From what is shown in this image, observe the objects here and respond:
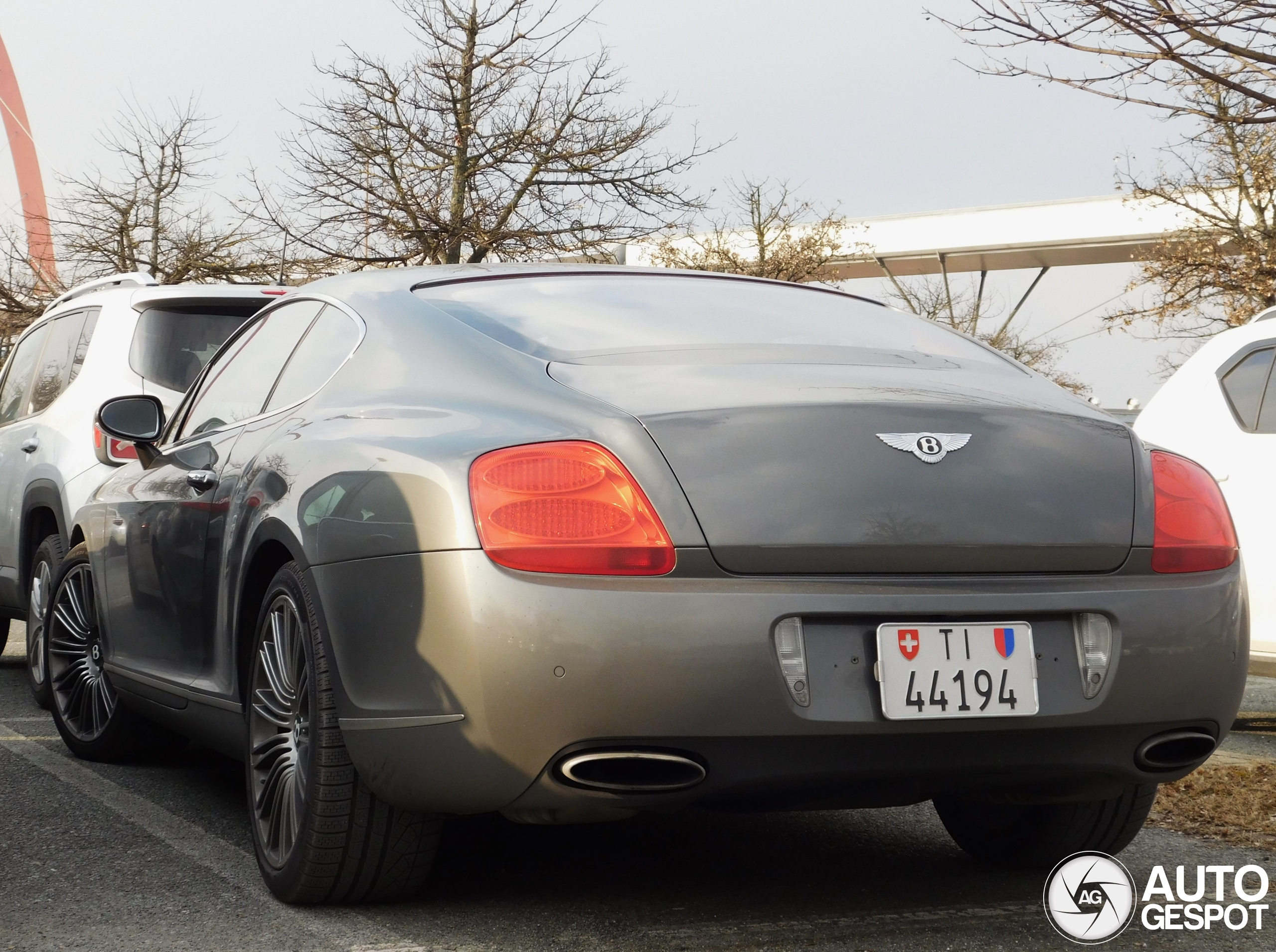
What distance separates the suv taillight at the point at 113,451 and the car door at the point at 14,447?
31.3 inches

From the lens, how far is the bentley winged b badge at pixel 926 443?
112 inches

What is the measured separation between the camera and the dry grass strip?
4.29 metres

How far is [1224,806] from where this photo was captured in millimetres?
4645

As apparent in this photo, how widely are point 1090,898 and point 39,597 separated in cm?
479

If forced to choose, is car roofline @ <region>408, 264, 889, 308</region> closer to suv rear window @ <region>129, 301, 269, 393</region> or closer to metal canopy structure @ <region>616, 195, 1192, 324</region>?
suv rear window @ <region>129, 301, 269, 393</region>

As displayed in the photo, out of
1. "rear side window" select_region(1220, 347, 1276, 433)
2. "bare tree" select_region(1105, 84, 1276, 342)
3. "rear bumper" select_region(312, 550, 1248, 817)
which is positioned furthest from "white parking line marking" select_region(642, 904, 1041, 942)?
"bare tree" select_region(1105, 84, 1276, 342)

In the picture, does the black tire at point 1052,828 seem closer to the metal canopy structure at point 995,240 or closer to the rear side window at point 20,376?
the rear side window at point 20,376

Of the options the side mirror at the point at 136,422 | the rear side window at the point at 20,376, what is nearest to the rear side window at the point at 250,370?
the side mirror at the point at 136,422

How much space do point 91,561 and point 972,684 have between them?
3.32 meters

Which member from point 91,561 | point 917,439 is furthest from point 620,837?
point 91,561

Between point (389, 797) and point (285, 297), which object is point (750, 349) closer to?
point (389, 797)

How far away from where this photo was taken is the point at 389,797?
293cm

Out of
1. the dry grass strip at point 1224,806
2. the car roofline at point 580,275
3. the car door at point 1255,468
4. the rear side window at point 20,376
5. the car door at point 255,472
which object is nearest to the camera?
the car door at point 255,472

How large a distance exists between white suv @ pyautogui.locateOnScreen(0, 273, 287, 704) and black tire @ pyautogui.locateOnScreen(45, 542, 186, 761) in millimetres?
913
